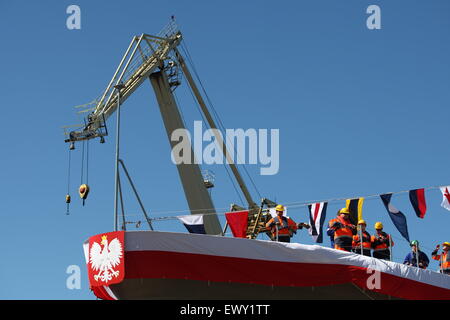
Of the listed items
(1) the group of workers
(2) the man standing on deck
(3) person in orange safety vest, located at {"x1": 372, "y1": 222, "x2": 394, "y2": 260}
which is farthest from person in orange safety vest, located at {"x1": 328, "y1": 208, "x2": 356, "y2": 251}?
(2) the man standing on deck

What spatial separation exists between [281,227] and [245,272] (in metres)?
2.28

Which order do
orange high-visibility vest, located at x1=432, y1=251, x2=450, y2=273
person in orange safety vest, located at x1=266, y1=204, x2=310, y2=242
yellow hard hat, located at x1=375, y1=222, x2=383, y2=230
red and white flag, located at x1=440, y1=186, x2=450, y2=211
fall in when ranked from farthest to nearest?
orange high-visibility vest, located at x1=432, y1=251, x2=450, y2=273 < red and white flag, located at x1=440, y1=186, x2=450, y2=211 < yellow hard hat, located at x1=375, y1=222, x2=383, y2=230 < person in orange safety vest, located at x1=266, y1=204, x2=310, y2=242

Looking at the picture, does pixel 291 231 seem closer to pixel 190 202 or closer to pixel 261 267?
pixel 261 267

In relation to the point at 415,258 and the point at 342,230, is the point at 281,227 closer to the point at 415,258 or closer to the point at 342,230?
the point at 342,230

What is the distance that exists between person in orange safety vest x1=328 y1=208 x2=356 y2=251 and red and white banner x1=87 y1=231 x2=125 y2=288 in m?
6.41

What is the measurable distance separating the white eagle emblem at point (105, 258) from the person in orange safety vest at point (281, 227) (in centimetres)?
486

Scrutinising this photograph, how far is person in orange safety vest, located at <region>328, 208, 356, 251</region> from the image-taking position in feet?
79.6

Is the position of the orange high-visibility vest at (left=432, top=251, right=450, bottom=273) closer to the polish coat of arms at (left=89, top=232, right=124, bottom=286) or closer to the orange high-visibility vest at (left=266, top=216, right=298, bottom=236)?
the orange high-visibility vest at (left=266, top=216, right=298, bottom=236)

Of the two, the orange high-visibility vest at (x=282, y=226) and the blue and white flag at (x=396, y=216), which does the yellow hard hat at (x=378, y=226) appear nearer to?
→ the blue and white flag at (x=396, y=216)

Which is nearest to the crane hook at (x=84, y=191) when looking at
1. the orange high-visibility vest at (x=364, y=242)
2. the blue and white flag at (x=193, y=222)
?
the blue and white flag at (x=193, y=222)

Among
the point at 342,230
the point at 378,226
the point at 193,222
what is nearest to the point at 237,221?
the point at 193,222

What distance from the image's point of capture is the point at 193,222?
2659cm

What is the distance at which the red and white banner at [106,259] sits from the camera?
2217 cm
